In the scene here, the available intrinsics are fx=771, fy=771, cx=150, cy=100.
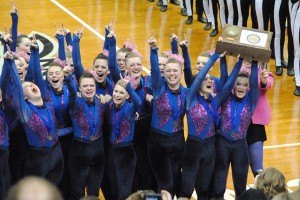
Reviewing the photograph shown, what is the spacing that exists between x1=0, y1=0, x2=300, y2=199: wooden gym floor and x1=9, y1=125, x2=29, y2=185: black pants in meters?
3.08

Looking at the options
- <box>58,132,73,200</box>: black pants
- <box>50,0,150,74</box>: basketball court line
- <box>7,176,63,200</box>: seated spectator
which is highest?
<box>50,0,150,74</box>: basketball court line

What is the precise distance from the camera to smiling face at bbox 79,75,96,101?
6230mm

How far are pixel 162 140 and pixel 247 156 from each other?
0.73 meters

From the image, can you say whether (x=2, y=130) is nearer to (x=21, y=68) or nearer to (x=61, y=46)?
(x=21, y=68)

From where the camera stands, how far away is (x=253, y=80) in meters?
6.38

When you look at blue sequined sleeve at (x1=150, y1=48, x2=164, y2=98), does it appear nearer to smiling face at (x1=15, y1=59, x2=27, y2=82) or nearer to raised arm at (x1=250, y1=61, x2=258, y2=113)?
raised arm at (x1=250, y1=61, x2=258, y2=113)

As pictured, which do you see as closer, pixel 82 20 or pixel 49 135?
pixel 49 135

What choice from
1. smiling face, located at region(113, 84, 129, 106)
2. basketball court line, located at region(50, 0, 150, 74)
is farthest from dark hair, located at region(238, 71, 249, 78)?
basketball court line, located at region(50, 0, 150, 74)

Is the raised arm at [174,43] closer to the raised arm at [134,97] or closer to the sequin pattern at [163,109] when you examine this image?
the sequin pattern at [163,109]

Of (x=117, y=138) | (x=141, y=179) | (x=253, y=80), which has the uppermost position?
(x=253, y=80)

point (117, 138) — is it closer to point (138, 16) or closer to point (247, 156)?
point (247, 156)

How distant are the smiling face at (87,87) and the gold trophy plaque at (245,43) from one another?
107 cm

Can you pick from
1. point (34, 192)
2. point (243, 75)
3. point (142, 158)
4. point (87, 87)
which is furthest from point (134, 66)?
point (34, 192)

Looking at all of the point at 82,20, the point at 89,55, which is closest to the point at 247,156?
the point at 89,55
